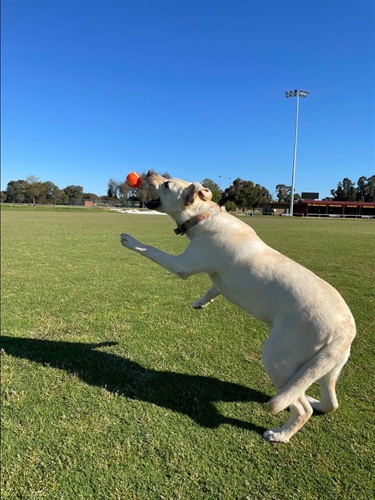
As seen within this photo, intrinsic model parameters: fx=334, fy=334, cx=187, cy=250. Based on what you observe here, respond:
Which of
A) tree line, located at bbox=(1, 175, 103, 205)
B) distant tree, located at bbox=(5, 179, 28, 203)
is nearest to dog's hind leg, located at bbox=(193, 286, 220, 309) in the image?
tree line, located at bbox=(1, 175, 103, 205)

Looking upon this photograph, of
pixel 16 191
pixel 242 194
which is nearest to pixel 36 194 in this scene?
pixel 16 191

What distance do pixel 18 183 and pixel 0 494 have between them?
129155mm

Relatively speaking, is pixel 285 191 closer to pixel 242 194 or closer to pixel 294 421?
pixel 242 194

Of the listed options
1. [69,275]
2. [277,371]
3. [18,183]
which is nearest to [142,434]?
[277,371]

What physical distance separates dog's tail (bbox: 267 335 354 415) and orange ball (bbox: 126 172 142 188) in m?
2.44

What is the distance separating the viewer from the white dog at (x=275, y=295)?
2.57 meters

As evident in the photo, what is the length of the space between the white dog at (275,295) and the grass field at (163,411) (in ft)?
1.16

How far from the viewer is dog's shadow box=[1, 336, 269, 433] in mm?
3547

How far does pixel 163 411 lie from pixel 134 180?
97.4 inches

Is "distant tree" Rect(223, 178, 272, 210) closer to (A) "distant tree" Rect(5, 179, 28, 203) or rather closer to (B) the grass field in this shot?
(B) the grass field

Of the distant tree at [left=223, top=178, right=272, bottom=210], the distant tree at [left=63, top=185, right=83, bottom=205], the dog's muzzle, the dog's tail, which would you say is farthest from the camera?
the distant tree at [left=63, top=185, right=83, bottom=205]

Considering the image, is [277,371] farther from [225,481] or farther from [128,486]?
[128,486]

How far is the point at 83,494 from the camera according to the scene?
256cm

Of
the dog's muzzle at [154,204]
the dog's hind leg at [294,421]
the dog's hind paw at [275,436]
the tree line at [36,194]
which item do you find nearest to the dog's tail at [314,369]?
the dog's hind leg at [294,421]
